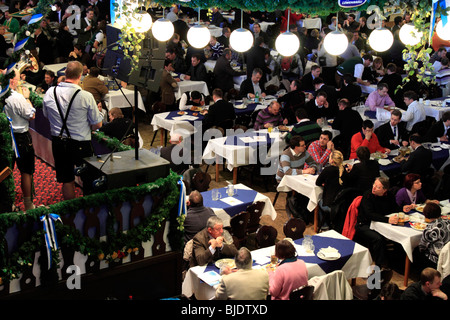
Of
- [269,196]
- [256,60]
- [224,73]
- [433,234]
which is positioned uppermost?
[256,60]

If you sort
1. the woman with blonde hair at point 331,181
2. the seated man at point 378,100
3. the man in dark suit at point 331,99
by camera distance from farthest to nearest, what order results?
1. the seated man at point 378,100
2. the man in dark suit at point 331,99
3. the woman with blonde hair at point 331,181

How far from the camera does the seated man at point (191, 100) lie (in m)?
11.1

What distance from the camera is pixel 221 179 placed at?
10.2 m

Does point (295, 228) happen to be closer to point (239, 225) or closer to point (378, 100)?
point (239, 225)

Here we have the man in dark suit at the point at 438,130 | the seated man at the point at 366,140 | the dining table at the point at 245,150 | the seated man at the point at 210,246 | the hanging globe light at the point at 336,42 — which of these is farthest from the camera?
the man in dark suit at the point at 438,130

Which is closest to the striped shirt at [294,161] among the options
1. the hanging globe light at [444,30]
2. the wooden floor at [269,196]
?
the wooden floor at [269,196]

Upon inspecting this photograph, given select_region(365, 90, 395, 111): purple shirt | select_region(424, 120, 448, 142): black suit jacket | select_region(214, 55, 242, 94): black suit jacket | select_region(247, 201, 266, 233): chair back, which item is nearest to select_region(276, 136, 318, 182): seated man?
select_region(247, 201, 266, 233): chair back

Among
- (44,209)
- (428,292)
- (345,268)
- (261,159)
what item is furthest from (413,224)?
(44,209)

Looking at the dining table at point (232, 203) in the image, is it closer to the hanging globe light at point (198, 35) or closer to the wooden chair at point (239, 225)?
the wooden chair at point (239, 225)

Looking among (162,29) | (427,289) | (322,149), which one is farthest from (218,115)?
(427,289)

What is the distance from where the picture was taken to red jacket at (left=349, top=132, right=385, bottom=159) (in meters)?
9.50

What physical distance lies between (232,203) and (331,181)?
135 centimetres

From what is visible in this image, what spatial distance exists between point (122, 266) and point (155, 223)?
1.66 ft

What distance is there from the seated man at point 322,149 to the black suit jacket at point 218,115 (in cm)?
189
